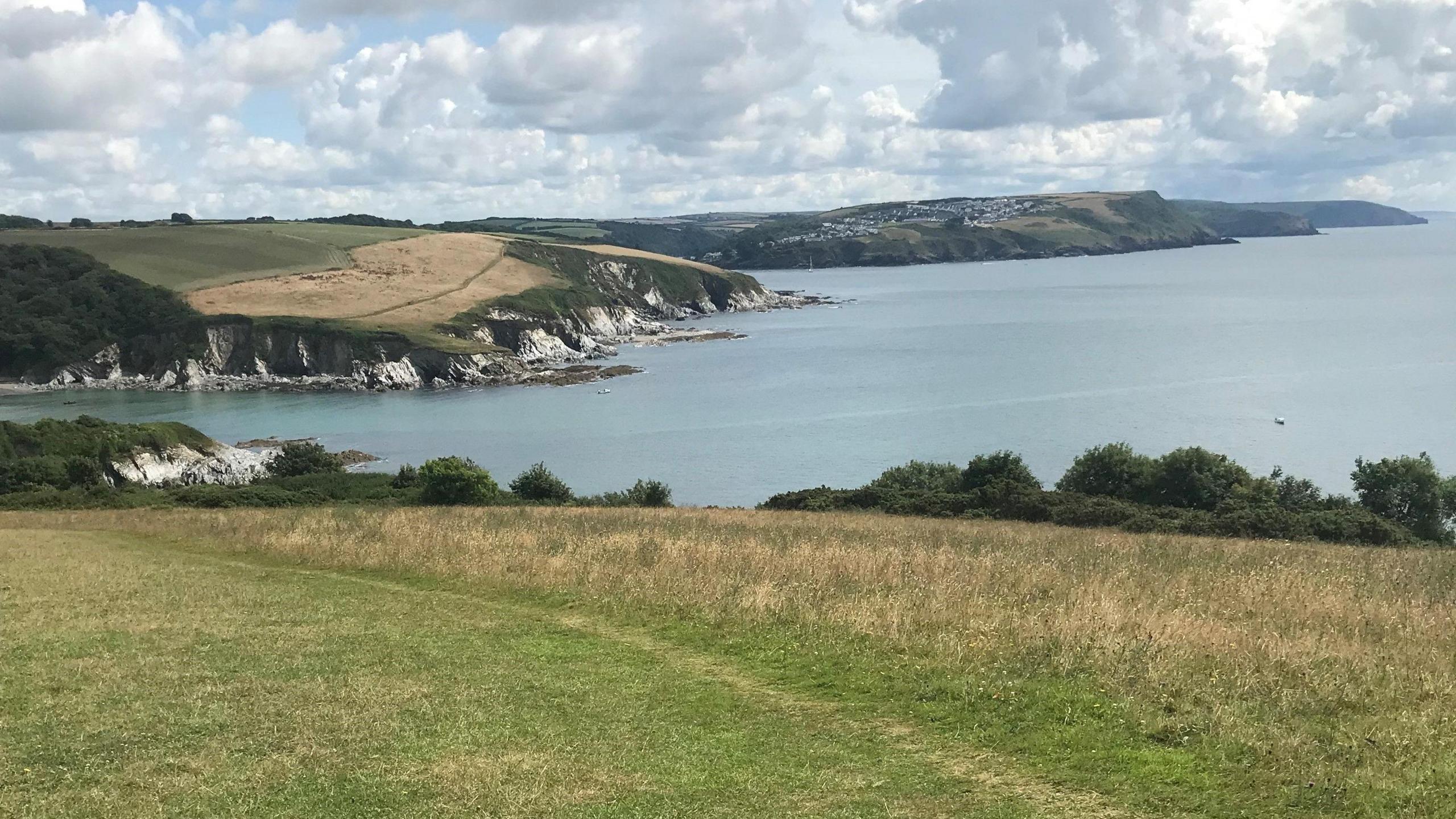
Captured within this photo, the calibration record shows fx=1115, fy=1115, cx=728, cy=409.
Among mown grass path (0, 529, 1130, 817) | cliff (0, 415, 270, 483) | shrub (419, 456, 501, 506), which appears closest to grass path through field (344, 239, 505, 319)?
cliff (0, 415, 270, 483)

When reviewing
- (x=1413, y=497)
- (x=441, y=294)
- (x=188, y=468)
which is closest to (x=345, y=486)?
(x=188, y=468)

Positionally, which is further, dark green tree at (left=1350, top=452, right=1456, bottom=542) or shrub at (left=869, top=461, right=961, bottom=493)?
shrub at (left=869, top=461, right=961, bottom=493)

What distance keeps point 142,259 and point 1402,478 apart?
150 m

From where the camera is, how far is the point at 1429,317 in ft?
441

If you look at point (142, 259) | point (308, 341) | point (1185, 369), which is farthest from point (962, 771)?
point (142, 259)

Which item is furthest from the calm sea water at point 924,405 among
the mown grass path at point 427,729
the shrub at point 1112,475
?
the mown grass path at point 427,729

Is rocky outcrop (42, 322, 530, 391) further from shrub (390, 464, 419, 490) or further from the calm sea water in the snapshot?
shrub (390, 464, 419, 490)

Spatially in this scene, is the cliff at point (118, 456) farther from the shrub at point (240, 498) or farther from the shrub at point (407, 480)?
the shrub at point (407, 480)

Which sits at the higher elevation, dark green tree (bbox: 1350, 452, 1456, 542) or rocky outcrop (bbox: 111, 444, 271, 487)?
dark green tree (bbox: 1350, 452, 1456, 542)

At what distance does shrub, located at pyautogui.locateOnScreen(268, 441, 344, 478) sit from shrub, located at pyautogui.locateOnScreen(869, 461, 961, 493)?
1140 inches

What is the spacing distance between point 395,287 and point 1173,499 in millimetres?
127254

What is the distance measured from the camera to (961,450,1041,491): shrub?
43312 mm

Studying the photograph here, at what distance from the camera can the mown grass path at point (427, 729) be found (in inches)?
323

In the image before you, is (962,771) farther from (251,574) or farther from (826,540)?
(251,574)
